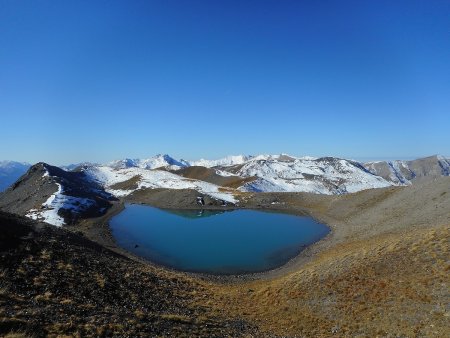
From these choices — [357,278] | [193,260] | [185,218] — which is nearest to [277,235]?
[193,260]

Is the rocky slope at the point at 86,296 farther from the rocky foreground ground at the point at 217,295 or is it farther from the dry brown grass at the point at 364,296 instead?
the dry brown grass at the point at 364,296

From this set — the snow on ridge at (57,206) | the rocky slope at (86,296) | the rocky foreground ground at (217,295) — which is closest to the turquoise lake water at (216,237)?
the rocky foreground ground at (217,295)

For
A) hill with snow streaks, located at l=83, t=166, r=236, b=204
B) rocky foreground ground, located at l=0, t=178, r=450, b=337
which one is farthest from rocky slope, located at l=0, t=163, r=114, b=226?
rocky foreground ground, located at l=0, t=178, r=450, b=337

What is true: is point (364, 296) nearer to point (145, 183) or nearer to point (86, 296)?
point (86, 296)

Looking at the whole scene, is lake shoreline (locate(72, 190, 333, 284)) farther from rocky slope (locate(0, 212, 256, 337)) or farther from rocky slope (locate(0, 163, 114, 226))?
rocky slope (locate(0, 212, 256, 337))

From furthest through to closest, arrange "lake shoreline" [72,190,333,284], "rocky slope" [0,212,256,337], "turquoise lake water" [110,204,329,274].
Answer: "turquoise lake water" [110,204,329,274] → "lake shoreline" [72,190,333,284] → "rocky slope" [0,212,256,337]

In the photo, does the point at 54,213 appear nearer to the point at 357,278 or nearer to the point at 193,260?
the point at 193,260
